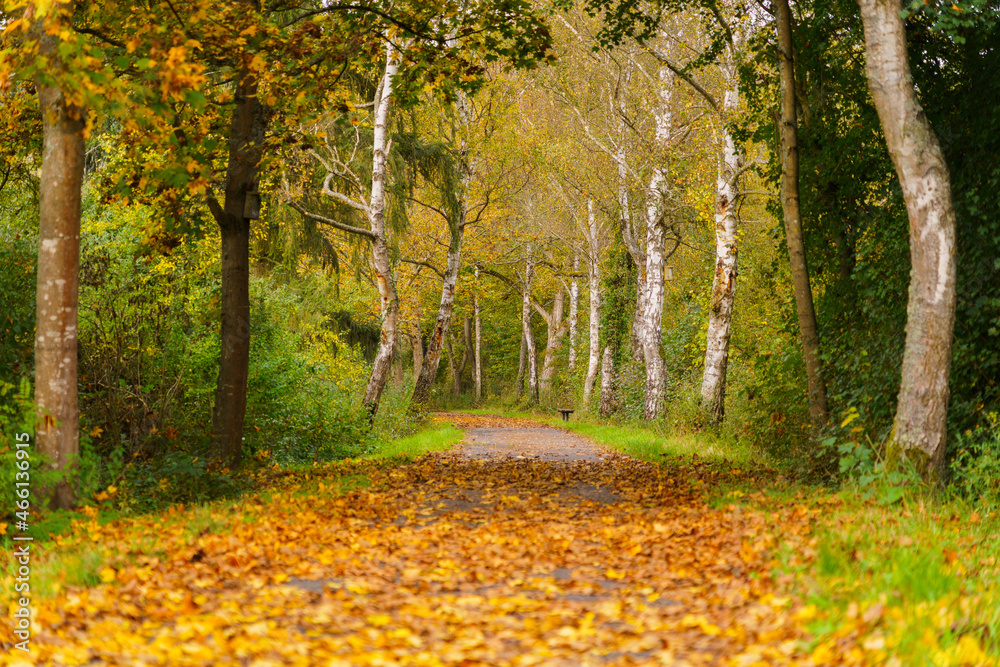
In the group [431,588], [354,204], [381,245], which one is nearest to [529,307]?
[354,204]

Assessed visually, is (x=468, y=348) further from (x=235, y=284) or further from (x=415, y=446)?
(x=235, y=284)

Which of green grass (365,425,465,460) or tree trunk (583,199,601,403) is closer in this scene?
green grass (365,425,465,460)

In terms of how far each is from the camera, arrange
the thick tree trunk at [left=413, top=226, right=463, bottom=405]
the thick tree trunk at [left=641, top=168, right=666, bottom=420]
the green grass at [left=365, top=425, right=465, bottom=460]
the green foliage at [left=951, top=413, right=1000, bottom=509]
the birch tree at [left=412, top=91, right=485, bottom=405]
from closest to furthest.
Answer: the green foliage at [left=951, top=413, right=1000, bottom=509] → the green grass at [left=365, top=425, right=465, bottom=460] → the thick tree trunk at [left=641, top=168, right=666, bottom=420] → the birch tree at [left=412, top=91, right=485, bottom=405] → the thick tree trunk at [left=413, top=226, right=463, bottom=405]

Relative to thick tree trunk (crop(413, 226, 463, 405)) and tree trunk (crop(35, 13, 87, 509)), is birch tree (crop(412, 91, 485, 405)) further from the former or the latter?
tree trunk (crop(35, 13, 87, 509))

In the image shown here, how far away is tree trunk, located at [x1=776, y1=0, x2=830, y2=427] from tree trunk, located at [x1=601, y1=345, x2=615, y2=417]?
1740 centimetres

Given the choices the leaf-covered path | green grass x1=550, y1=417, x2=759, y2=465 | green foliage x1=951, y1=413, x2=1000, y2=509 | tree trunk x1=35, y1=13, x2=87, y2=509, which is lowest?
green grass x1=550, y1=417, x2=759, y2=465

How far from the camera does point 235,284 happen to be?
10.9 m

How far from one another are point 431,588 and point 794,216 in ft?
24.0

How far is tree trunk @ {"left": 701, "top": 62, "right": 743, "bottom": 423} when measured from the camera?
55.4ft

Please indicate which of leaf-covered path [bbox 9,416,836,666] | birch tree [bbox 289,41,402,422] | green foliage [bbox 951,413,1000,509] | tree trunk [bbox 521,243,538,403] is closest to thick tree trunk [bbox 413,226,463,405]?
birch tree [bbox 289,41,402,422]

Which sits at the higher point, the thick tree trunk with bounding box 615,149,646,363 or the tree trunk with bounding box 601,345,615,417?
the thick tree trunk with bounding box 615,149,646,363

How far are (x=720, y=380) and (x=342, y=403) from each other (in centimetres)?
809

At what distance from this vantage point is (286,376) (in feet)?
45.5

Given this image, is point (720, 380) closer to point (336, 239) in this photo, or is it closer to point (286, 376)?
point (286, 376)
